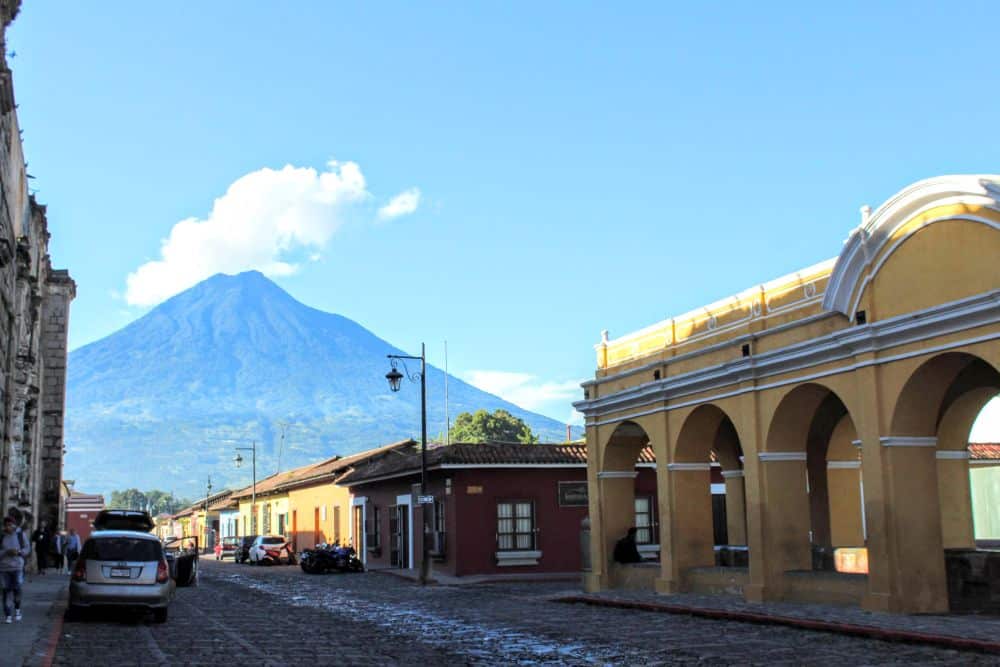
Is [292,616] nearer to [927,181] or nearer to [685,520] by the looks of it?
[685,520]

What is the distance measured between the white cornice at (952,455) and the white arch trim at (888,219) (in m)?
2.83

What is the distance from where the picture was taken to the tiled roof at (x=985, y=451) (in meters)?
35.6

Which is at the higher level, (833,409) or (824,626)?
(833,409)

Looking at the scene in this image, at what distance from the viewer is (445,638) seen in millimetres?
15234

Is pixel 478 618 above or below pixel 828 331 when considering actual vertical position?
below

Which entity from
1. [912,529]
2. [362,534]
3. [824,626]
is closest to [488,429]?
[362,534]

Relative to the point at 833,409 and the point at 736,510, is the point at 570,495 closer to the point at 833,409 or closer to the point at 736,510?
the point at 736,510

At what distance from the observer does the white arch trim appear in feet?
49.7

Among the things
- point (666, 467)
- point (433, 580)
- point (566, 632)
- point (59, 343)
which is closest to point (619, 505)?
point (666, 467)

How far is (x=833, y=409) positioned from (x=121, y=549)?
45.6ft

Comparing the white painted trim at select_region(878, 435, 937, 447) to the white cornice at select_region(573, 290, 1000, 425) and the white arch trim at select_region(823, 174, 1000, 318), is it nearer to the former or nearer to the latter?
the white cornice at select_region(573, 290, 1000, 425)

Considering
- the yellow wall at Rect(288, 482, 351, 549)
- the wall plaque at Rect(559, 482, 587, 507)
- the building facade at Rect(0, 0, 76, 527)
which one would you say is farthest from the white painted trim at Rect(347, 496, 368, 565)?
the building facade at Rect(0, 0, 76, 527)

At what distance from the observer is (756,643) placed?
14.0 m

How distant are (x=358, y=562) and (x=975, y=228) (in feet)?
89.4
